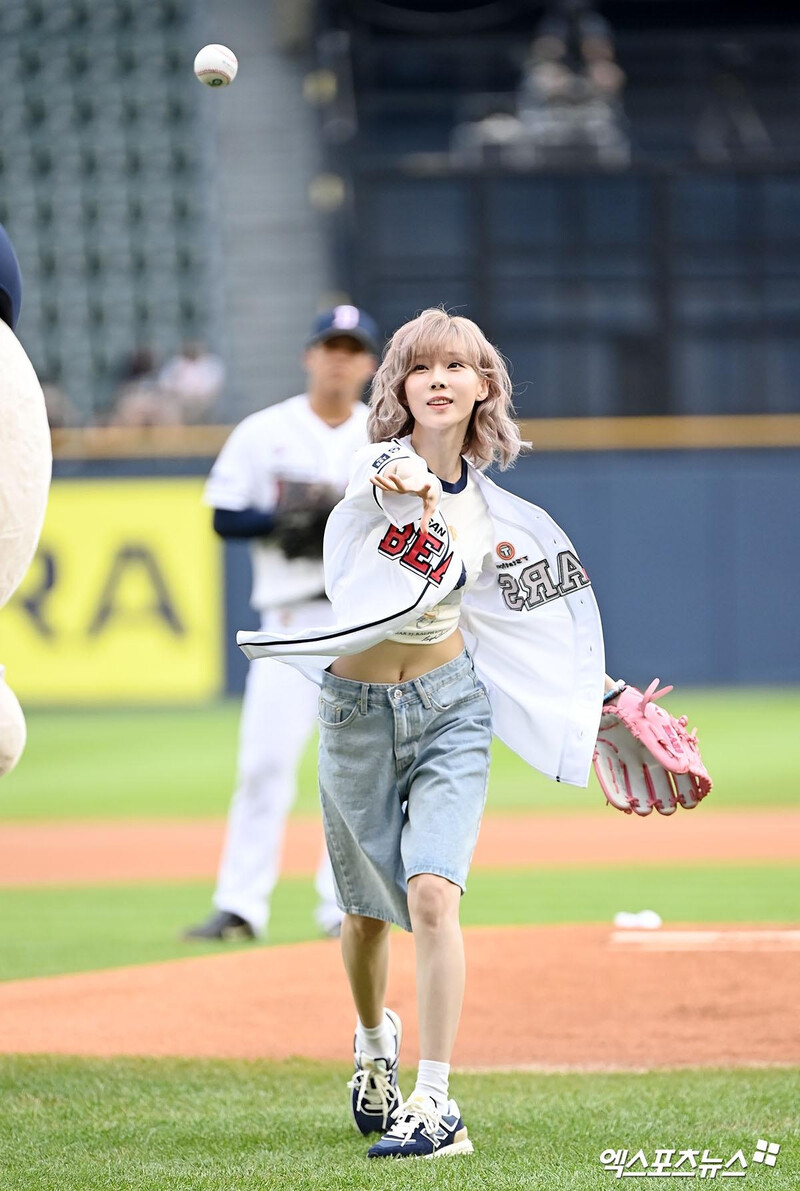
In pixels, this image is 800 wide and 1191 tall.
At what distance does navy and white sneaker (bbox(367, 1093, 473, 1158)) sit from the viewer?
335cm

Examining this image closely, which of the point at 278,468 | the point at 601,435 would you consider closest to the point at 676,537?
the point at 601,435

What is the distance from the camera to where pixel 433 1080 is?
3.39 metres

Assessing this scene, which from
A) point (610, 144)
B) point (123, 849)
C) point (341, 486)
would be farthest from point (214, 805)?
point (610, 144)

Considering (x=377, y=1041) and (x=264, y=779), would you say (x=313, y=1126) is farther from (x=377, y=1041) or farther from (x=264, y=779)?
(x=264, y=779)

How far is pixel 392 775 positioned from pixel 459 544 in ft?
1.75

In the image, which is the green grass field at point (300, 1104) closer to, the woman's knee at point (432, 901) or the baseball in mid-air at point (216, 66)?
the woman's knee at point (432, 901)

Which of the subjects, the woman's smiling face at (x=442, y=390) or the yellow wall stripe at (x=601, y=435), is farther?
the yellow wall stripe at (x=601, y=435)

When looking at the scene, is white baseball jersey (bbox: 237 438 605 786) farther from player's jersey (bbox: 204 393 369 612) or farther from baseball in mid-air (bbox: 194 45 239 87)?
player's jersey (bbox: 204 393 369 612)

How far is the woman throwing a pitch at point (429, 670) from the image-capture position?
135 inches

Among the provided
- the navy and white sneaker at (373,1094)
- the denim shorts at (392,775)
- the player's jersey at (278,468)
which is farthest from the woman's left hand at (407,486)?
the player's jersey at (278,468)

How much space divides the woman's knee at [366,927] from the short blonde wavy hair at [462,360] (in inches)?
41.4

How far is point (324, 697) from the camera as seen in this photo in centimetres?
366

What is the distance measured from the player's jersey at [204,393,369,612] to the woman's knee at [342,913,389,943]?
2.60m

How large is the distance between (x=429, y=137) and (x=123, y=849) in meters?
12.1
